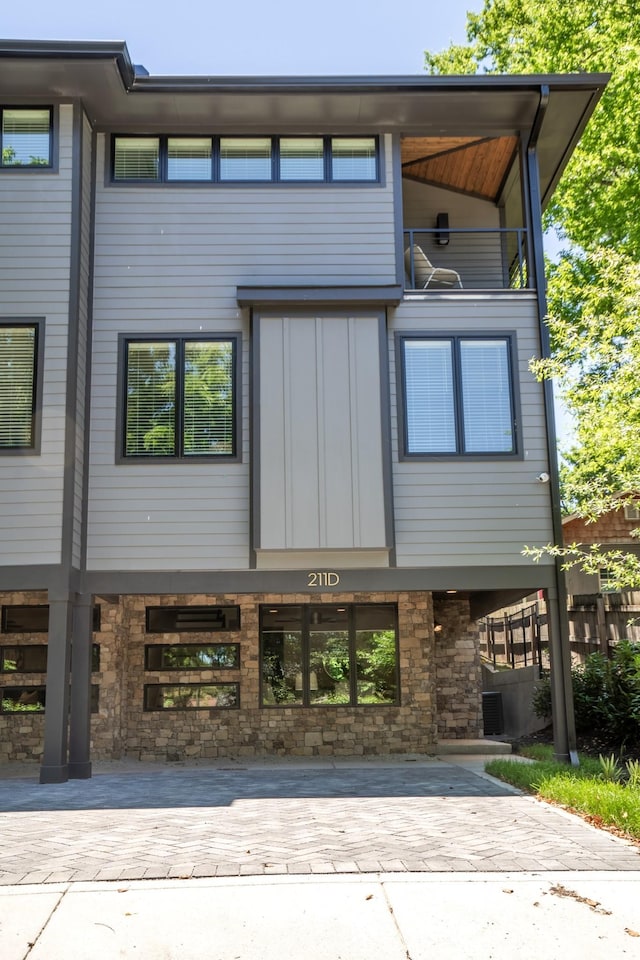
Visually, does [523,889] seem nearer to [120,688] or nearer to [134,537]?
[134,537]

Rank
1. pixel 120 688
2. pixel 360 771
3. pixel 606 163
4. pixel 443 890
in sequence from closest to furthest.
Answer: pixel 443 890
pixel 360 771
pixel 120 688
pixel 606 163

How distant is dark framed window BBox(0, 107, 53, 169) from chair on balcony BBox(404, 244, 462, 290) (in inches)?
181

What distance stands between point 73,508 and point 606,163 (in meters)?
11.2

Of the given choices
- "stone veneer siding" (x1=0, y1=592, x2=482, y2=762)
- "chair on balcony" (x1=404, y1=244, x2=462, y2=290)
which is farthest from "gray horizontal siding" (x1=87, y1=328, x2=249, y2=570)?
"chair on balcony" (x1=404, y1=244, x2=462, y2=290)

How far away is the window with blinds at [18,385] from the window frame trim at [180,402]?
100 centimetres

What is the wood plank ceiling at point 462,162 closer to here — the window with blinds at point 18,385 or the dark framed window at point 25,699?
the window with blinds at point 18,385

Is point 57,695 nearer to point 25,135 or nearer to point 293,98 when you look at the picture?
point 25,135

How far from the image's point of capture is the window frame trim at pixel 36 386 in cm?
978

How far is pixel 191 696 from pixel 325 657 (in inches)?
74.0

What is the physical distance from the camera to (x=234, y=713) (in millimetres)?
11828

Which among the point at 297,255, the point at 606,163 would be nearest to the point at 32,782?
the point at 297,255

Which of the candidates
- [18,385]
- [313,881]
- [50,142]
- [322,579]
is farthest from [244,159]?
[313,881]

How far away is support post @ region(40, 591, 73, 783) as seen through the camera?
366 inches

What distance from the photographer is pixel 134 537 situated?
10.2 metres
